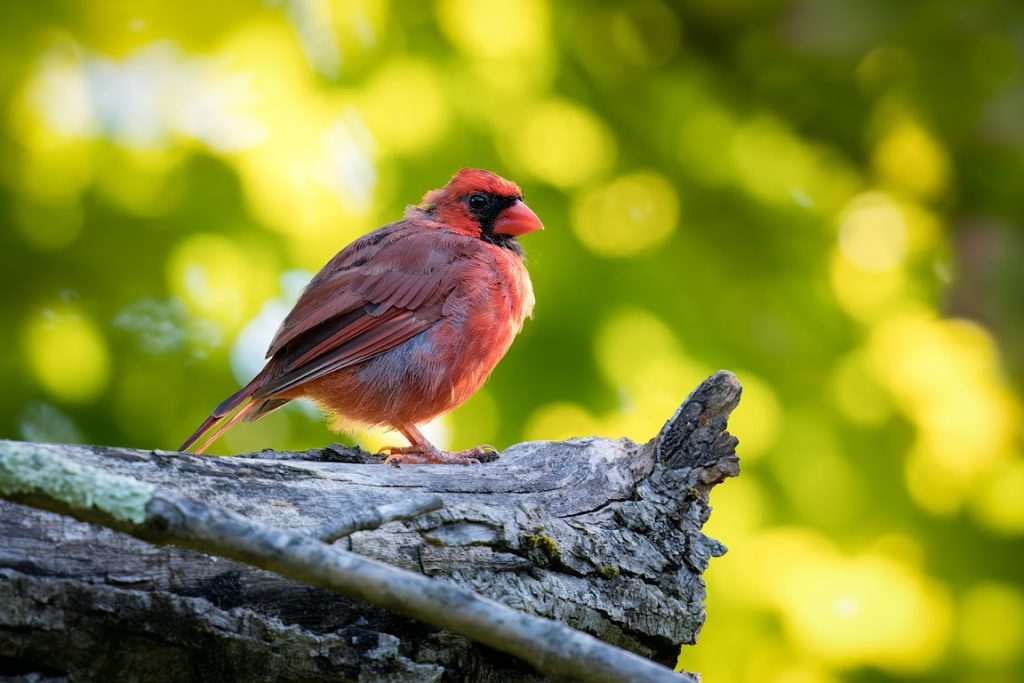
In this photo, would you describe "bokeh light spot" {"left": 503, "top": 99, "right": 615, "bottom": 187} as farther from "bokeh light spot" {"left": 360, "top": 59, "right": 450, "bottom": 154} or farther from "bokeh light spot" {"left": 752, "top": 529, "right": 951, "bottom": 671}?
"bokeh light spot" {"left": 752, "top": 529, "right": 951, "bottom": 671}

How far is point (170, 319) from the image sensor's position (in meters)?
4.29

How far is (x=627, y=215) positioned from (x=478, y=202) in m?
0.73

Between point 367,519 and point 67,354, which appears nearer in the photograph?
point 367,519

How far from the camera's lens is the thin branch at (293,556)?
170 centimetres

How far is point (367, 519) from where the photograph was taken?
2010mm

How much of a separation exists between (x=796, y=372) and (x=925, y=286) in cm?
72

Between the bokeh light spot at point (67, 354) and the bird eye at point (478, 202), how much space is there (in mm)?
1628

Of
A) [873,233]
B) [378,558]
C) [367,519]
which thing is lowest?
[367,519]

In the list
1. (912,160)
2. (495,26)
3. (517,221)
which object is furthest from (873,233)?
(495,26)

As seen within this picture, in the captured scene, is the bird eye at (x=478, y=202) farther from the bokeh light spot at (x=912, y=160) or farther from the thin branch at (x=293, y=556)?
the thin branch at (x=293, y=556)

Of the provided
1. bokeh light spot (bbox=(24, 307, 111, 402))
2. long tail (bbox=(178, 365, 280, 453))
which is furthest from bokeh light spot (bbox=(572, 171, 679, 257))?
bokeh light spot (bbox=(24, 307, 111, 402))

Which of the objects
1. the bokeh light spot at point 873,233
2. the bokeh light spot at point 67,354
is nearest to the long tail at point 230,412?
the bokeh light spot at point 67,354

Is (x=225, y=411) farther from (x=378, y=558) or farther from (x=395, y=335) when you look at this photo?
(x=378, y=558)

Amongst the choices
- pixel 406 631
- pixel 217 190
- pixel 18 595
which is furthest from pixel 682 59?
pixel 18 595
